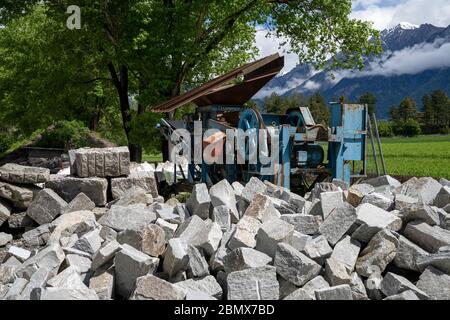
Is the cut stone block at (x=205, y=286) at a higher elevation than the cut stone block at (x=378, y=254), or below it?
below

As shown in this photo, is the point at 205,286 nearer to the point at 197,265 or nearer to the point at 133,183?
the point at 197,265

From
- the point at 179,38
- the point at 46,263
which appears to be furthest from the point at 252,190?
the point at 179,38

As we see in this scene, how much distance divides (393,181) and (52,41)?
1659 centimetres

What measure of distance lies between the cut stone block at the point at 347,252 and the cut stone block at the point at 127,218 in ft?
7.56

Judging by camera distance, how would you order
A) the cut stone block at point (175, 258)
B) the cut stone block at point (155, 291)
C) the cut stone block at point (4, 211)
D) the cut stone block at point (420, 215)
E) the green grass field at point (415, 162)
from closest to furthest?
the cut stone block at point (155, 291) → the cut stone block at point (175, 258) → the cut stone block at point (420, 215) → the cut stone block at point (4, 211) → the green grass field at point (415, 162)

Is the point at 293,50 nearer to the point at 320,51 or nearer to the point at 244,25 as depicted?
the point at 320,51

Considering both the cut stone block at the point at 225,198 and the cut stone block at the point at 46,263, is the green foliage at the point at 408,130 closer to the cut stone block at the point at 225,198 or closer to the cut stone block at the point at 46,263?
the cut stone block at the point at 225,198

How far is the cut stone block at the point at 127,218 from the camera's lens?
19.2 ft

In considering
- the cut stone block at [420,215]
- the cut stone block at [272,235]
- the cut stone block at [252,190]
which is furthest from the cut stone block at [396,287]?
the cut stone block at [252,190]

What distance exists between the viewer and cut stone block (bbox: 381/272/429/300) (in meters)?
4.32

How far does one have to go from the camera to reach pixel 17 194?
7820mm

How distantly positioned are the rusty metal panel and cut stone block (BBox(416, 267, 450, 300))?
5.97 metres

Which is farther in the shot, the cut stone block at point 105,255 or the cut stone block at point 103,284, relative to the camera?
the cut stone block at point 105,255
